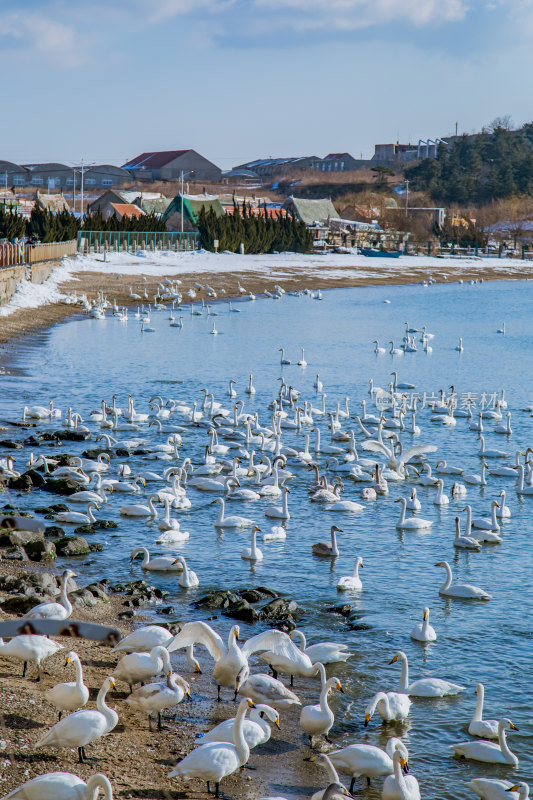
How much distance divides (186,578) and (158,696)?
445cm

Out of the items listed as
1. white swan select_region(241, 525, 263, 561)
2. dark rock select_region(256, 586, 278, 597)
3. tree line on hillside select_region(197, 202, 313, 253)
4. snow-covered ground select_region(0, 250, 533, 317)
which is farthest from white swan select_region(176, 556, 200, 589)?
tree line on hillside select_region(197, 202, 313, 253)

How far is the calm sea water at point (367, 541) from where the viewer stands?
1023 cm

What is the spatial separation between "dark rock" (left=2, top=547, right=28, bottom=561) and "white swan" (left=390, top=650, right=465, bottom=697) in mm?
6366

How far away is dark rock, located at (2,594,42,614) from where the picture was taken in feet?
36.9

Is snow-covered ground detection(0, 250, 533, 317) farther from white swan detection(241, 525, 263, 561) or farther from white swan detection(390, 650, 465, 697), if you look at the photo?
white swan detection(390, 650, 465, 697)

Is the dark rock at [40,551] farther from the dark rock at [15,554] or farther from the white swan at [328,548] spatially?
the white swan at [328,548]

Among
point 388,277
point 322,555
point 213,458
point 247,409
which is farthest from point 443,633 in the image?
point 388,277

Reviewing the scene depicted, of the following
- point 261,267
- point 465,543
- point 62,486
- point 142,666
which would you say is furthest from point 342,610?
point 261,267

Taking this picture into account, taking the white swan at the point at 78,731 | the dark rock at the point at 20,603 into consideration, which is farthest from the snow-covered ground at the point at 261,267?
the white swan at the point at 78,731

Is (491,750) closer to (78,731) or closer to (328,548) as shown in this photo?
(78,731)

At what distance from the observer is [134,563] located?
560 inches

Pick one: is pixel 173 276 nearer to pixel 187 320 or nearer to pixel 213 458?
pixel 187 320

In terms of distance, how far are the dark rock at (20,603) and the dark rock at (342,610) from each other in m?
3.97

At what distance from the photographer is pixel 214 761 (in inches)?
303
